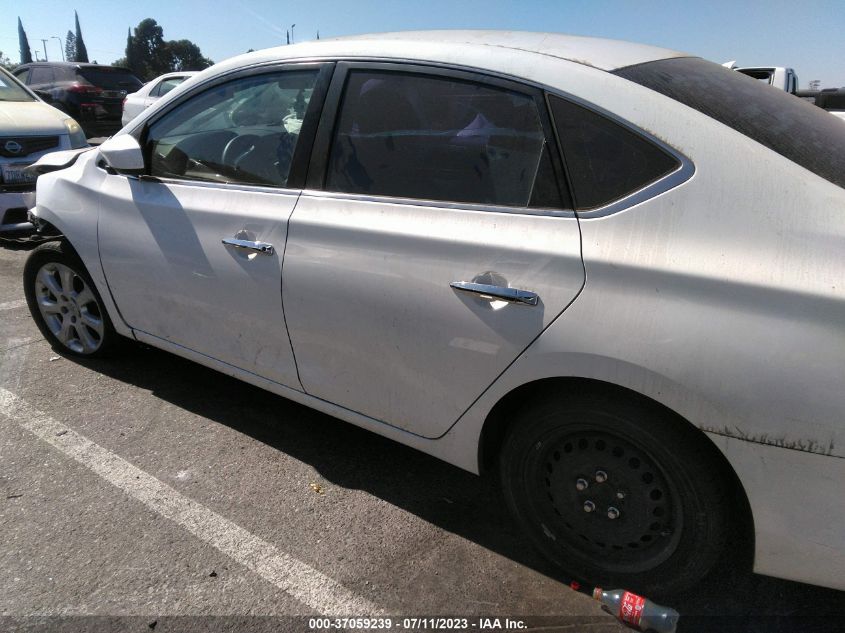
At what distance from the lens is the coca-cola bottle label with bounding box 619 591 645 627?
206cm

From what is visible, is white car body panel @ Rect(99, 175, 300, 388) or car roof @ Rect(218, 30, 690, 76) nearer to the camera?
car roof @ Rect(218, 30, 690, 76)

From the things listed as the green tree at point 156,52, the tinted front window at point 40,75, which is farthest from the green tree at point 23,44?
the tinted front window at point 40,75

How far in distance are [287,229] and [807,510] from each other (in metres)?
1.94

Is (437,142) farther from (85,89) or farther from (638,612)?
(85,89)

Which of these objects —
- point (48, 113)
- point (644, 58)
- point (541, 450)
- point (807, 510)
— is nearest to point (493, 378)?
point (541, 450)

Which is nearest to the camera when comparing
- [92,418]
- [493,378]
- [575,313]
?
A: [575,313]

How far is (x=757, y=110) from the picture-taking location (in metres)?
2.09

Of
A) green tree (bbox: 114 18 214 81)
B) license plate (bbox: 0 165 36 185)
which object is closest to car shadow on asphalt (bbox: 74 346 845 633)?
license plate (bbox: 0 165 36 185)

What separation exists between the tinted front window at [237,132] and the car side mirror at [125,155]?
94 mm

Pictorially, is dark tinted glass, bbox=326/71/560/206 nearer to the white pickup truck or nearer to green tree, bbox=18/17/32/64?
the white pickup truck

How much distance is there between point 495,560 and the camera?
2.41 m

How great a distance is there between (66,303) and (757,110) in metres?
3.64

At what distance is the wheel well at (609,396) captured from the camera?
1.87 m

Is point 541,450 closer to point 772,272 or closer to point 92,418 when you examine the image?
point 772,272
